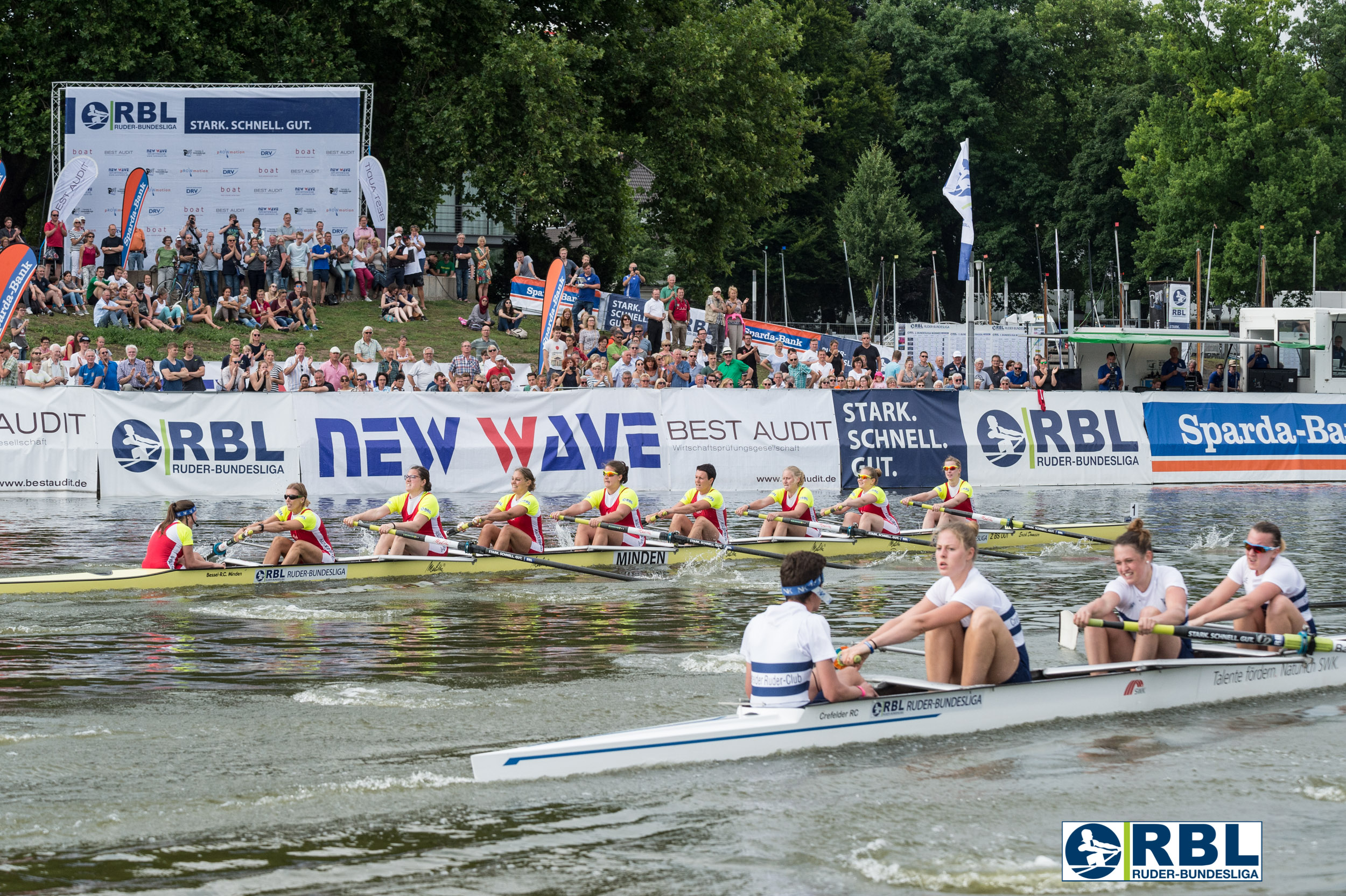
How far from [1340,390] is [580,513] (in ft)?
76.6

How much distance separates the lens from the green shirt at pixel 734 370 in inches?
1091

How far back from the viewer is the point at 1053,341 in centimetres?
3747

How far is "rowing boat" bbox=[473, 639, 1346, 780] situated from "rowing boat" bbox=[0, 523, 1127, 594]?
19.3ft

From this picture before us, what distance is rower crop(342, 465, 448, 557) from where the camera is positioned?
51.6ft

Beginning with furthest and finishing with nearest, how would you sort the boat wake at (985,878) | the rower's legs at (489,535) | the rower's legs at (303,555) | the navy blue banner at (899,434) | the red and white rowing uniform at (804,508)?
the navy blue banner at (899,434) < the red and white rowing uniform at (804,508) < the rower's legs at (489,535) < the rower's legs at (303,555) < the boat wake at (985,878)

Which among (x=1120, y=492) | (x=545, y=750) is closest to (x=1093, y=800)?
(x=545, y=750)

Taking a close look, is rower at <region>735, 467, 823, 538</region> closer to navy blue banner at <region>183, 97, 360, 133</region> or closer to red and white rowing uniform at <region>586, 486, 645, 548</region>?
red and white rowing uniform at <region>586, 486, 645, 548</region>

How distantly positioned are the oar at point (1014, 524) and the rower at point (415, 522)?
630 centimetres

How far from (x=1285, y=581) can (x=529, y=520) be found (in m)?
8.44

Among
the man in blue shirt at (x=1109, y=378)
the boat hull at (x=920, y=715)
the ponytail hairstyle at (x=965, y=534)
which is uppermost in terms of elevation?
the man in blue shirt at (x=1109, y=378)

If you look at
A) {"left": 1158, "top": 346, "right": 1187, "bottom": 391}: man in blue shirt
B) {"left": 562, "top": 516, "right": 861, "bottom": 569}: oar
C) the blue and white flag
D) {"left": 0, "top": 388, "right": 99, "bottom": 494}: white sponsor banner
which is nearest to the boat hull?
{"left": 562, "top": 516, "right": 861, "bottom": 569}: oar

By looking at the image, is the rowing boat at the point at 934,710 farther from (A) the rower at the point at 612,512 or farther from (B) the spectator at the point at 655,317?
(B) the spectator at the point at 655,317

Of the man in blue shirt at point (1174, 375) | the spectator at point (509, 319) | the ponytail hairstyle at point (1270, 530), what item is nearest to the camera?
the ponytail hairstyle at point (1270, 530)

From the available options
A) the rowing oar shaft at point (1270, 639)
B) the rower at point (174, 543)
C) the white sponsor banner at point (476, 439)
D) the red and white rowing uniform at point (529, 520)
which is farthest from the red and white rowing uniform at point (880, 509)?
the rower at point (174, 543)
